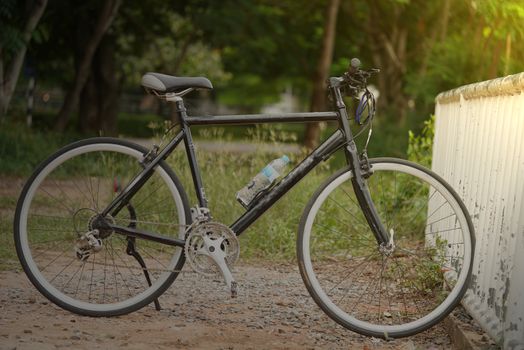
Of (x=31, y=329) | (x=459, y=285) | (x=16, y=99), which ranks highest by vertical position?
(x=16, y=99)

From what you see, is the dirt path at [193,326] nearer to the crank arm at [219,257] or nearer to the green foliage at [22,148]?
the crank arm at [219,257]

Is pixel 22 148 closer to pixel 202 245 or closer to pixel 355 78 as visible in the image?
pixel 202 245

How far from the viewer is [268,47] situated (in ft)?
91.6

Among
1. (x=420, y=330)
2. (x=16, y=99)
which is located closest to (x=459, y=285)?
(x=420, y=330)

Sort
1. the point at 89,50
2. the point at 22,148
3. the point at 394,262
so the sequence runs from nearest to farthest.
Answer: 1. the point at 394,262
2. the point at 22,148
3. the point at 89,50

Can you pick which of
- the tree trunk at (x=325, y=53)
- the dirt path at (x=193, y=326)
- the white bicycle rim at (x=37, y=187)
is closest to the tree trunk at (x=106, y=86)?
the tree trunk at (x=325, y=53)

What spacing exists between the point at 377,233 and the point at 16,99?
51.7ft

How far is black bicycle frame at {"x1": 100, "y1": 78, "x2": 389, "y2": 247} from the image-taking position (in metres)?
4.61

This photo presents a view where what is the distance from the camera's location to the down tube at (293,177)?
4.65m

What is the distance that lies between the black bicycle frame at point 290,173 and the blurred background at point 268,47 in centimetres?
351

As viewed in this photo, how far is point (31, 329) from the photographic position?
443 centimetres

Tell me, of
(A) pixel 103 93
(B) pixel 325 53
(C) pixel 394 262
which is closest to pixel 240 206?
(C) pixel 394 262

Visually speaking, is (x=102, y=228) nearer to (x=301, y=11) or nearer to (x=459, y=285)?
(x=459, y=285)

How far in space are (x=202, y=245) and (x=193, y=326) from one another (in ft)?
1.30
